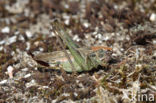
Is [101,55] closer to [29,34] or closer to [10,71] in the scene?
[10,71]

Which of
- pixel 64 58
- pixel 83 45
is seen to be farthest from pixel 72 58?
pixel 83 45

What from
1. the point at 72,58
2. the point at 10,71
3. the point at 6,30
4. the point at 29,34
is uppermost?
the point at 6,30

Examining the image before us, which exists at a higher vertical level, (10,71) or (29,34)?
(29,34)

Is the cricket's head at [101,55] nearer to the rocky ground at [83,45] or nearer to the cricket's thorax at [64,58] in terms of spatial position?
the cricket's thorax at [64,58]

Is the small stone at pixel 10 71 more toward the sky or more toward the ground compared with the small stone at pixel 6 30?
more toward the ground

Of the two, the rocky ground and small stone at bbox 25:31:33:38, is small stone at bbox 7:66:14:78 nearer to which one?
the rocky ground

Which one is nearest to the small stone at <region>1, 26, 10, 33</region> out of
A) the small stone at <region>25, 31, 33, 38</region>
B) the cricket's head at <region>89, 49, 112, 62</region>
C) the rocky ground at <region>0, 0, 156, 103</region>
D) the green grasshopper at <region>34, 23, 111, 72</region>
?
the rocky ground at <region>0, 0, 156, 103</region>

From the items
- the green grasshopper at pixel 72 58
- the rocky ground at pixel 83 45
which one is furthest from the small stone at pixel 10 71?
the green grasshopper at pixel 72 58

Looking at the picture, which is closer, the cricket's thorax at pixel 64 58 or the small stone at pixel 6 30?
the cricket's thorax at pixel 64 58
